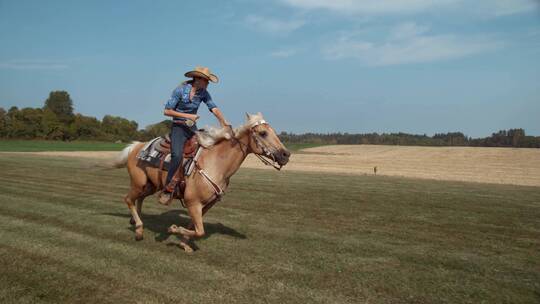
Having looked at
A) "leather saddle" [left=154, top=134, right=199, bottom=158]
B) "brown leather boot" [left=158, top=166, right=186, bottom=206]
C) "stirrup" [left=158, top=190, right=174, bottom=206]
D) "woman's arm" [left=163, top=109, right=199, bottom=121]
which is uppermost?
"woman's arm" [left=163, top=109, right=199, bottom=121]

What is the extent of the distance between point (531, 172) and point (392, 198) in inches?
830

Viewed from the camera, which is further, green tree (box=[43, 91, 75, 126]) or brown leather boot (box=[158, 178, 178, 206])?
green tree (box=[43, 91, 75, 126])

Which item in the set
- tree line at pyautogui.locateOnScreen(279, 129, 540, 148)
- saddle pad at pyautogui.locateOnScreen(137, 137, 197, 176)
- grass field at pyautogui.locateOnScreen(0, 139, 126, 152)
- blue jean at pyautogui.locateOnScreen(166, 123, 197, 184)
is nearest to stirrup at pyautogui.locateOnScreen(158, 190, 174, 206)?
blue jean at pyautogui.locateOnScreen(166, 123, 197, 184)

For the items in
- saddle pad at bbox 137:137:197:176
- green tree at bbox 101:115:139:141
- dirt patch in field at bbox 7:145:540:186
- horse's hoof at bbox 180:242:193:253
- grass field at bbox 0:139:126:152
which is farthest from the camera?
green tree at bbox 101:115:139:141

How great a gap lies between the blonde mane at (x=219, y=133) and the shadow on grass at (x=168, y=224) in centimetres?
221

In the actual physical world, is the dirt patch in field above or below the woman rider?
below

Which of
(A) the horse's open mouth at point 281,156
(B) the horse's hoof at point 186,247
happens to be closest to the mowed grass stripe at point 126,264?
(B) the horse's hoof at point 186,247

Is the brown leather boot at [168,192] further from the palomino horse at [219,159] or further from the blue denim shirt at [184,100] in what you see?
the blue denim shirt at [184,100]

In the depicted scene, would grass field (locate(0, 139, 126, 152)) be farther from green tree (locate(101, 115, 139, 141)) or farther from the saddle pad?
the saddle pad

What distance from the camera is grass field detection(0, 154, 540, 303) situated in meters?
5.34

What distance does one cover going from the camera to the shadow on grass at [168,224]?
→ 340 inches

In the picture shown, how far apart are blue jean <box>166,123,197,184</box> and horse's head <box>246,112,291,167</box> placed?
4.31ft

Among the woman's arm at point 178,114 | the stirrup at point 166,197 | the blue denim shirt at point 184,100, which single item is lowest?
the stirrup at point 166,197

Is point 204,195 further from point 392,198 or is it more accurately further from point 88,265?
point 392,198
